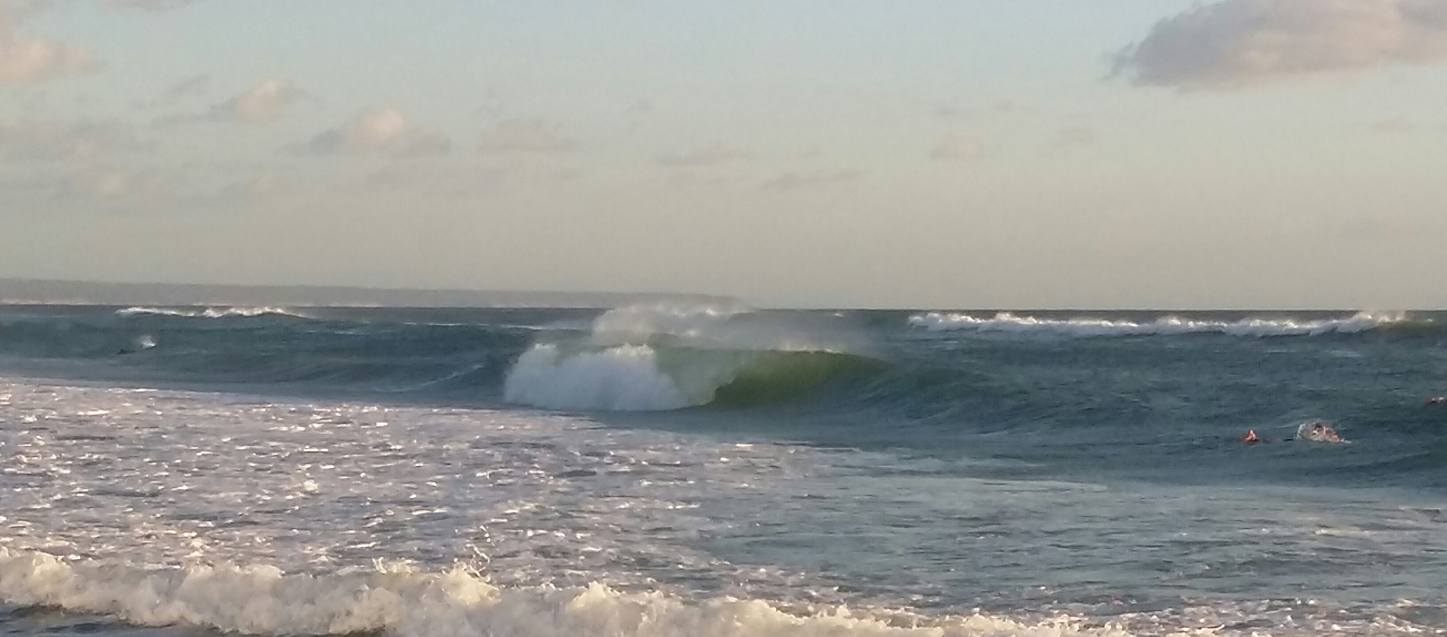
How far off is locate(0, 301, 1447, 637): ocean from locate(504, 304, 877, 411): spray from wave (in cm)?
10

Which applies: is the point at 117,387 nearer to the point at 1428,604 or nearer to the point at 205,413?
the point at 205,413

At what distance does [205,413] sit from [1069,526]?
13.5m

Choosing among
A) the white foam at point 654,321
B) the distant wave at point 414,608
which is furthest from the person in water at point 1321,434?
the white foam at point 654,321

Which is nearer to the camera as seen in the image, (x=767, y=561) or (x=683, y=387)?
(x=767, y=561)

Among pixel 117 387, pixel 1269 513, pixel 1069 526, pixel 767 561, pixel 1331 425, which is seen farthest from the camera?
pixel 117 387

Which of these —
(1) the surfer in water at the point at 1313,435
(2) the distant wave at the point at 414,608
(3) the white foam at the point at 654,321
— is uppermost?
(3) the white foam at the point at 654,321

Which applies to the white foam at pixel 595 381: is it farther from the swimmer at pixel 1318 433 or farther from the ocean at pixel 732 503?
the swimmer at pixel 1318 433

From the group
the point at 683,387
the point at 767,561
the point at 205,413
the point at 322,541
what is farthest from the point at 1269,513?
the point at 683,387

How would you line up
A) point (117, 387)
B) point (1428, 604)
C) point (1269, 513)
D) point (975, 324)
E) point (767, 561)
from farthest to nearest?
1. point (975, 324)
2. point (117, 387)
3. point (1269, 513)
4. point (767, 561)
5. point (1428, 604)

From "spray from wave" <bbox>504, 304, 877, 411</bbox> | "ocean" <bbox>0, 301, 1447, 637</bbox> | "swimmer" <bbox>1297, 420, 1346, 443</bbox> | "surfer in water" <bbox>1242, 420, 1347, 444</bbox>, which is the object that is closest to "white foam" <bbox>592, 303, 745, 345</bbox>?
"spray from wave" <bbox>504, 304, 877, 411</bbox>

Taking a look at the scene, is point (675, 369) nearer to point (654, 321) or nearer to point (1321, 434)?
point (654, 321)

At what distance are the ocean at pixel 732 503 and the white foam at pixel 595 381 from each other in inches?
3.6

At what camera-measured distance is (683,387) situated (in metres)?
29.5

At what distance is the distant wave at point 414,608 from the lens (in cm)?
891
